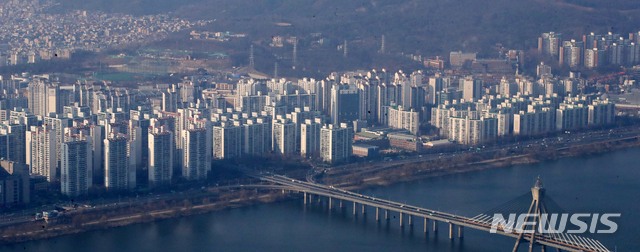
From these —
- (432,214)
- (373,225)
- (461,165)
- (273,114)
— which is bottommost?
(373,225)

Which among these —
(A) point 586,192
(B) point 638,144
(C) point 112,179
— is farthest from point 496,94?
(C) point 112,179

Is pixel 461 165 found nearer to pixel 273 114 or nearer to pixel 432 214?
pixel 273 114

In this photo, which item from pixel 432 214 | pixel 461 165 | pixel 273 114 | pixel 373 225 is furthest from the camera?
pixel 273 114

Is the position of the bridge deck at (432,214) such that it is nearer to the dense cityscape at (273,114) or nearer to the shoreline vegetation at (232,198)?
the dense cityscape at (273,114)

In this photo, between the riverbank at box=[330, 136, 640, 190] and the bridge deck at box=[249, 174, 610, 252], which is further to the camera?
the riverbank at box=[330, 136, 640, 190]

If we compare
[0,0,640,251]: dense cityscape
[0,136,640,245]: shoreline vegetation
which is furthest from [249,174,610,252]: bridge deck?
[0,136,640,245]: shoreline vegetation

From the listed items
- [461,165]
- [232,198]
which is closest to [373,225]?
[232,198]

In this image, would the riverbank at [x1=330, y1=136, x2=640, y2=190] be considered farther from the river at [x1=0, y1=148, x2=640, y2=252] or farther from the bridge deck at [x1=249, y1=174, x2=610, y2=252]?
the bridge deck at [x1=249, y1=174, x2=610, y2=252]
